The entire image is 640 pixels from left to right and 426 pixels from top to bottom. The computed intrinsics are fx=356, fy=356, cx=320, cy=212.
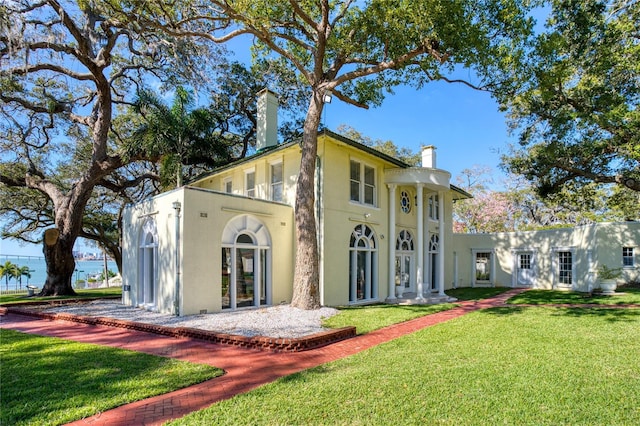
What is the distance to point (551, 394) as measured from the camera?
4676 mm

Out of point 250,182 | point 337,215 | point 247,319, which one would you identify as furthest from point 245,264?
point 250,182

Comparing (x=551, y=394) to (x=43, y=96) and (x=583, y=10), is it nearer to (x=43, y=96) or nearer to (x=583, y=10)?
(x=583, y=10)

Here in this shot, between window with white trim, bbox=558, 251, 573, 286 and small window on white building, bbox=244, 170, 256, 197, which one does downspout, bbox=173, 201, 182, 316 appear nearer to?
small window on white building, bbox=244, 170, 256, 197

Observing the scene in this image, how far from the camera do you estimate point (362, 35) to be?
486 inches

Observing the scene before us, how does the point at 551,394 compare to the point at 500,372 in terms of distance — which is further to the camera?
the point at 500,372

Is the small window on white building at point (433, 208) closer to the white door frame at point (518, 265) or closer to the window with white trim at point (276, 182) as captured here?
the white door frame at point (518, 265)

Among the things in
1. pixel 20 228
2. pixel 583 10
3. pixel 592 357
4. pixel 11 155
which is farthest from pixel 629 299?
pixel 20 228

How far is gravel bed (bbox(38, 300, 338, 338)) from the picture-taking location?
8609 millimetres

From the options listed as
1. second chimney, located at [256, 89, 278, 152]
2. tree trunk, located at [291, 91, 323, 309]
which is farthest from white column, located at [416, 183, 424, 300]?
second chimney, located at [256, 89, 278, 152]

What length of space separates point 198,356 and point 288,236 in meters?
7.33

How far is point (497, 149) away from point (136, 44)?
73.0 feet

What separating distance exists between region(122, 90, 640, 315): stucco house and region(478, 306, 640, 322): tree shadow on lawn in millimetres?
3307

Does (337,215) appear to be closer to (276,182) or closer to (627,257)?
(276,182)

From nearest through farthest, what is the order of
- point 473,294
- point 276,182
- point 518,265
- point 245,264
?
point 245,264 < point 276,182 < point 473,294 < point 518,265
